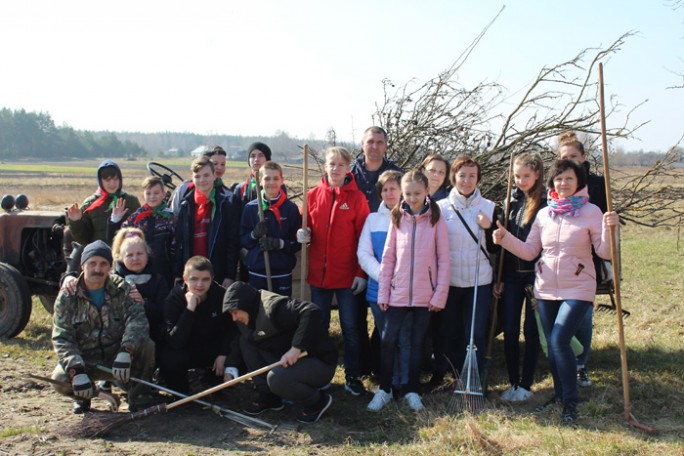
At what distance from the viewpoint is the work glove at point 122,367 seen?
14.2ft

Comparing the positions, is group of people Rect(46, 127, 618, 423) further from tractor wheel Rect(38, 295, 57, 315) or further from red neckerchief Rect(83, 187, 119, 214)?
tractor wheel Rect(38, 295, 57, 315)

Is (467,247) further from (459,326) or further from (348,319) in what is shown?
(348,319)

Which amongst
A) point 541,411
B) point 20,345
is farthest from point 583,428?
point 20,345

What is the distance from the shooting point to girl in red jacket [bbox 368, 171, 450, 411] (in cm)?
450

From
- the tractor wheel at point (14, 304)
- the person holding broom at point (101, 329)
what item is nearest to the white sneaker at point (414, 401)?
the person holding broom at point (101, 329)

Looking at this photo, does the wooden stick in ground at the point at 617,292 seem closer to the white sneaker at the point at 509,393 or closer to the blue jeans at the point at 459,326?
the white sneaker at the point at 509,393

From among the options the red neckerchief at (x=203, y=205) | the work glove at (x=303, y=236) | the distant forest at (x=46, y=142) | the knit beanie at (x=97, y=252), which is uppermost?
the distant forest at (x=46, y=142)

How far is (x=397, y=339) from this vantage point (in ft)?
15.4

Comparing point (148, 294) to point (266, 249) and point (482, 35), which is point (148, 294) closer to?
point (266, 249)

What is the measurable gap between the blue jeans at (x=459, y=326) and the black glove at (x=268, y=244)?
1.33 meters

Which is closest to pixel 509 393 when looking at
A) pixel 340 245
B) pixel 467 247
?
pixel 467 247

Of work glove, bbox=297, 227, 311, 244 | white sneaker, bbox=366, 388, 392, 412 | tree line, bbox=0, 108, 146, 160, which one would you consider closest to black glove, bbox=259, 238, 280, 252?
work glove, bbox=297, 227, 311, 244

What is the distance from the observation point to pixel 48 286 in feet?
23.0

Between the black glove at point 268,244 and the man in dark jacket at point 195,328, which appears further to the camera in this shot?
the black glove at point 268,244
